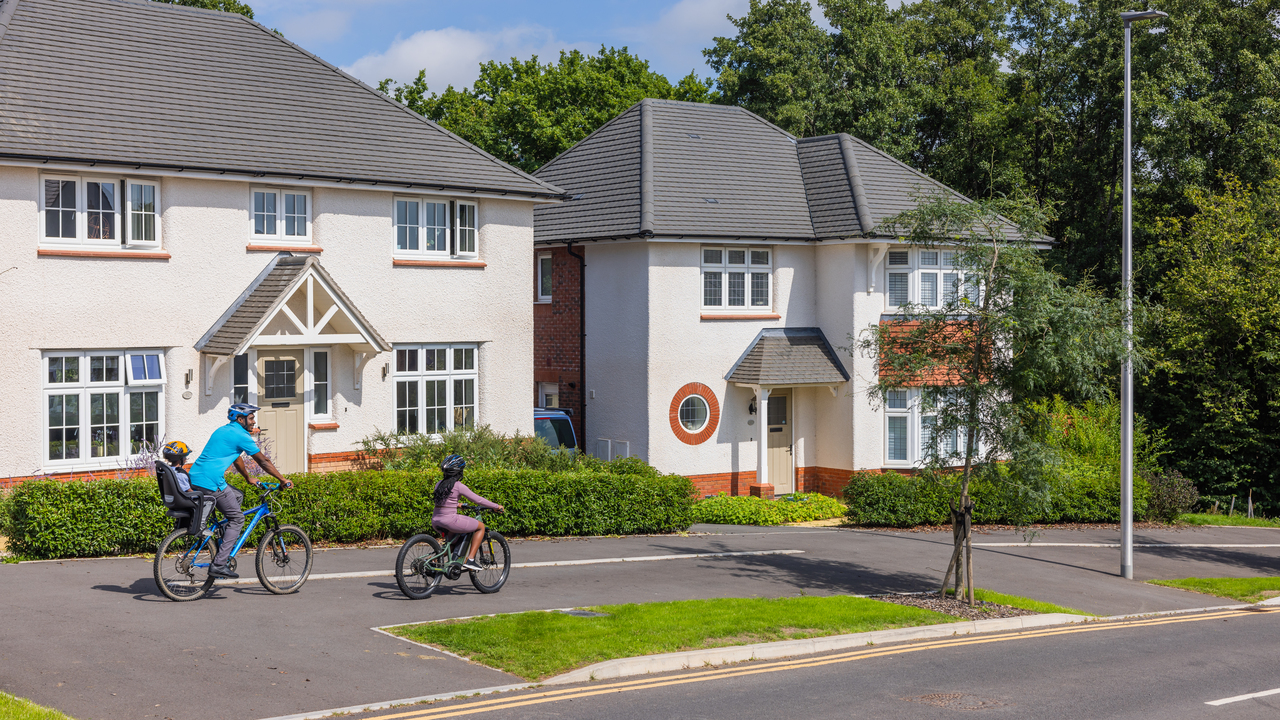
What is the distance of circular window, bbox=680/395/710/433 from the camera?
24.4 meters

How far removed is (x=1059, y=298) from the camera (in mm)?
13273

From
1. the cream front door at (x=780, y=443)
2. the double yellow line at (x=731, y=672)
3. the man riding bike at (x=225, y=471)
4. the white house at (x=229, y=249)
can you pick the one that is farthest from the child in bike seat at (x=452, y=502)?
the cream front door at (x=780, y=443)

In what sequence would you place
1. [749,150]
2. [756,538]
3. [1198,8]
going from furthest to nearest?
[1198,8], [749,150], [756,538]

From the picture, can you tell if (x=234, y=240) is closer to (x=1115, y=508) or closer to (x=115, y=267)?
(x=115, y=267)

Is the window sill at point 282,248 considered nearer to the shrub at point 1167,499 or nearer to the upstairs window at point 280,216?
the upstairs window at point 280,216

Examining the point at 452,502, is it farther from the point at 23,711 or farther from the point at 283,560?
the point at 23,711

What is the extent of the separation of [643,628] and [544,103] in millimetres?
32079

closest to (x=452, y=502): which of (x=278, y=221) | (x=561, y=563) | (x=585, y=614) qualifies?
(x=585, y=614)

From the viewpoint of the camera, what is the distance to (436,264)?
67.6ft

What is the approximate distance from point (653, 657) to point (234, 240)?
11.9 metres

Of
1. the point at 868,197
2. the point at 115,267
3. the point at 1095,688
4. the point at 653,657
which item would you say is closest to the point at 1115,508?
the point at 868,197

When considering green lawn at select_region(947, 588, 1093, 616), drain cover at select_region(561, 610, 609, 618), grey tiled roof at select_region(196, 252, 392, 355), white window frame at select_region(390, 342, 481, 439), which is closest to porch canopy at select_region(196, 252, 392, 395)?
grey tiled roof at select_region(196, 252, 392, 355)

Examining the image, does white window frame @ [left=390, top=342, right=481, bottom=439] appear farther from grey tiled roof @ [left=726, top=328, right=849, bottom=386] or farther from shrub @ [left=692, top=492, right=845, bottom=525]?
grey tiled roof @ [left=726, top=328, right=849, bottom=386]

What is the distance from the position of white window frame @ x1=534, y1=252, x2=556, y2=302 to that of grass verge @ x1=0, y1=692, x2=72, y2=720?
19.6m
